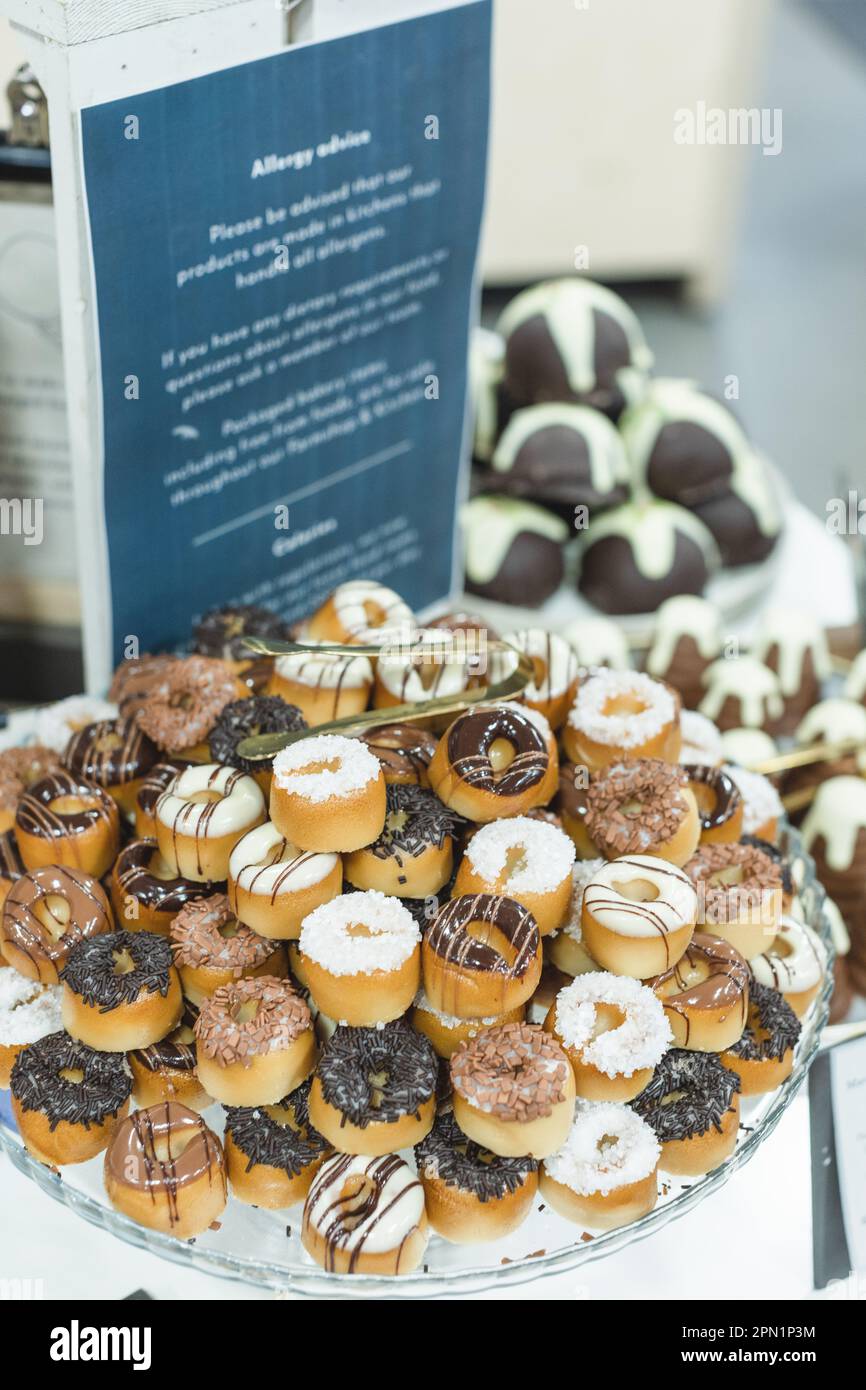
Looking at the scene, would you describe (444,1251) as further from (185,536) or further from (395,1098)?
(185,536)

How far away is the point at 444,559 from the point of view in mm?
1696

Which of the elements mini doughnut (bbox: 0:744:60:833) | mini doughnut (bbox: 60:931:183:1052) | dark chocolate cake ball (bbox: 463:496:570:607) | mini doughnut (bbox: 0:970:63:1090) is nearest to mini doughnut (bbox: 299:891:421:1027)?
mini doughnut (bbox: 60:931:183:1052)

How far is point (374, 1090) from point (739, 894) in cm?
33

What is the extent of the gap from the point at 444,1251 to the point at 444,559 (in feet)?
3.10

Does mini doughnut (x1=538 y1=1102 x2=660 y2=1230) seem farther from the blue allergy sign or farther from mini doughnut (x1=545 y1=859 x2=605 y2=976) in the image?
the blue allergy sign

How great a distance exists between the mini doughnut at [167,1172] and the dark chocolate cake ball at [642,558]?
3.30 ft

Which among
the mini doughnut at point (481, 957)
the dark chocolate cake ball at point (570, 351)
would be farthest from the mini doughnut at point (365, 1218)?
the dark chocolate cake ball at point (570, 351)

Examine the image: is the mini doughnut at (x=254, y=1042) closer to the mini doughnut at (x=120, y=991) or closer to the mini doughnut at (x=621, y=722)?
the mini doughnut at (x=120, y=991)

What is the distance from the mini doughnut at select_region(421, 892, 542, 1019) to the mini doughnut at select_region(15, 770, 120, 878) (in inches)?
11.4

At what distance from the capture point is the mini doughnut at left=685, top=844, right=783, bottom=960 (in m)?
1.04

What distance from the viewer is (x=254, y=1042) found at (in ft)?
2.92

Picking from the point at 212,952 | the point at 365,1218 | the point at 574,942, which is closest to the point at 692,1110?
the point at 574,942

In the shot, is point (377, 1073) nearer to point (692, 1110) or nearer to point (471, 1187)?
point (471, 1187)

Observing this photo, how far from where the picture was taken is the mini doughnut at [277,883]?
931mm
